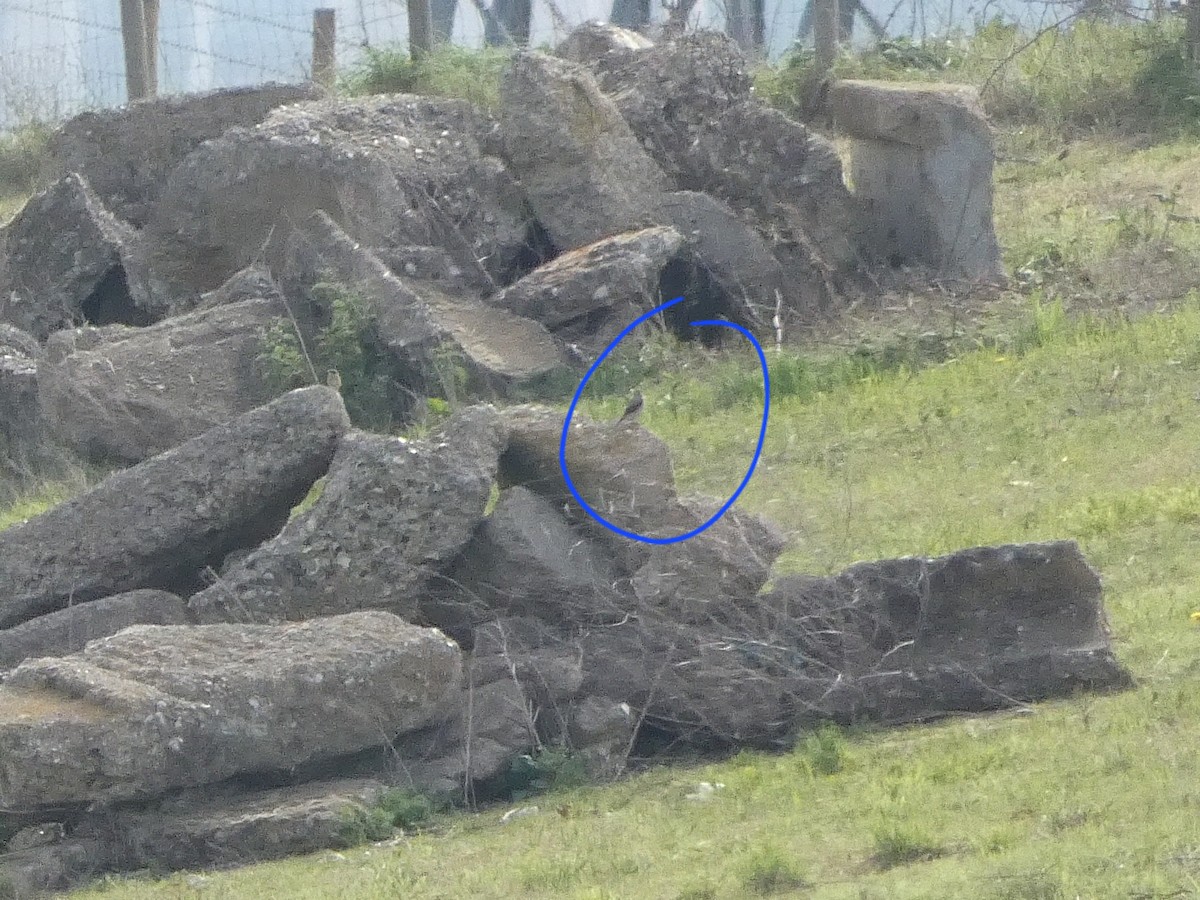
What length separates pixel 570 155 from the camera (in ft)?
42.2

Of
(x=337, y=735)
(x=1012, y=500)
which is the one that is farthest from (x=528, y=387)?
(x=337, y=735)

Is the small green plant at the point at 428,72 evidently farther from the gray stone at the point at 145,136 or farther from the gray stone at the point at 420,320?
the gray stone at the point at 420,320

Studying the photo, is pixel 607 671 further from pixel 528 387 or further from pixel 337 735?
pixel 528 387

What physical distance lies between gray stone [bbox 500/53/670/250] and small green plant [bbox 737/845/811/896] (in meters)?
7.81

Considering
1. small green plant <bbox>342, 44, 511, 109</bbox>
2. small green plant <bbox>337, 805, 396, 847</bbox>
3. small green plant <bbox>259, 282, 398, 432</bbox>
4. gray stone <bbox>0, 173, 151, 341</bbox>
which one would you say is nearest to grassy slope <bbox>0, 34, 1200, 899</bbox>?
small green plant <bbox>337, 805, 396, 847</bbox>

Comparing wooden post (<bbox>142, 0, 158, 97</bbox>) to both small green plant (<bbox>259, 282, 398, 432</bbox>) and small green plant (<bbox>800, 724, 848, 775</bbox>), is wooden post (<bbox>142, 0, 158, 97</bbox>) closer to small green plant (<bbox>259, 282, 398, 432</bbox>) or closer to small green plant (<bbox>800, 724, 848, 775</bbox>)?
small green plant (<bbox>259, 282, 398, 432</bbox>)

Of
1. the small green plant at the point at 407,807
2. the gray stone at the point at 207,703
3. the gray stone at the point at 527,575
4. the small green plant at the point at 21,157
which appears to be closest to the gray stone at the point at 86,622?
the gray stone at the point at 207,703

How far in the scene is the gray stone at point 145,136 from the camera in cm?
1433

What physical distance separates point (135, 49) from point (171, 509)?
34.1 ft

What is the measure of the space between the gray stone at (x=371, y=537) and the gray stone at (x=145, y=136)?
23.7 ft

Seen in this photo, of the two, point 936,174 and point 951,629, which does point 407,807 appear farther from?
point 936,174

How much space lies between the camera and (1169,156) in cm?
1539

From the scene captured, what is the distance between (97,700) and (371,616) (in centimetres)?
94

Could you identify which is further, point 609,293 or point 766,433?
point 609,293
